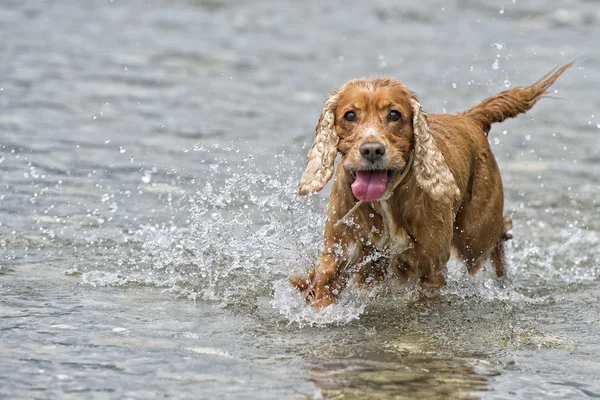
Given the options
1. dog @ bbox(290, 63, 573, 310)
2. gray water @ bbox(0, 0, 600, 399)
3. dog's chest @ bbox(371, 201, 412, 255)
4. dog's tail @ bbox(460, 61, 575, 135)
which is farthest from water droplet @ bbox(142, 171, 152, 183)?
dog's chest @ bbox(371, 201, 412, 255)

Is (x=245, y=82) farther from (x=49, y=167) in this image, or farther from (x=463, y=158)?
(x=463, y=158)

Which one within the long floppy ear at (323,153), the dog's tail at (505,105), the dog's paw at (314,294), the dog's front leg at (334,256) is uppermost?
the dog's tail at (505,105)

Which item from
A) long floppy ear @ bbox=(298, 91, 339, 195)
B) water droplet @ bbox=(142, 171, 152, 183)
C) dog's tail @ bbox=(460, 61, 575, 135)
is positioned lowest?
water droplet @ bbox=(142, 171, 152, 183)

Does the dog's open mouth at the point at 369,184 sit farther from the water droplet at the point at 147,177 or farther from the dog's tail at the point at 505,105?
the water droplet at the point at 147,177

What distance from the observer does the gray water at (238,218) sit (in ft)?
16.9

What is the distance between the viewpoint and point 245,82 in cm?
1337

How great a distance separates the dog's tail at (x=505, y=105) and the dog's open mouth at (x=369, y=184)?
2.01 meters

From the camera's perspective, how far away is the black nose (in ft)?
17.4

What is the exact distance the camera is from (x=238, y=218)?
8.27 metres

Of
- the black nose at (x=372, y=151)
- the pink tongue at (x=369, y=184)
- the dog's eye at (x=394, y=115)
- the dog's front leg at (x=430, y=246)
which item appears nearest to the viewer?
the black nose at (x=372, y=151)

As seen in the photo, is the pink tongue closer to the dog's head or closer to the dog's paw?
the dog's head

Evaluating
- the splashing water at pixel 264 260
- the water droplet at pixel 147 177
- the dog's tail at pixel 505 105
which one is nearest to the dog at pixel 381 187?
the splashing water at pixel 264 260

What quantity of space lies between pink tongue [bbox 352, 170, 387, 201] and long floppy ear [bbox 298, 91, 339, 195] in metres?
0.24

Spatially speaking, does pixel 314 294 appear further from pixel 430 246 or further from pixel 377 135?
pixel 377 135
